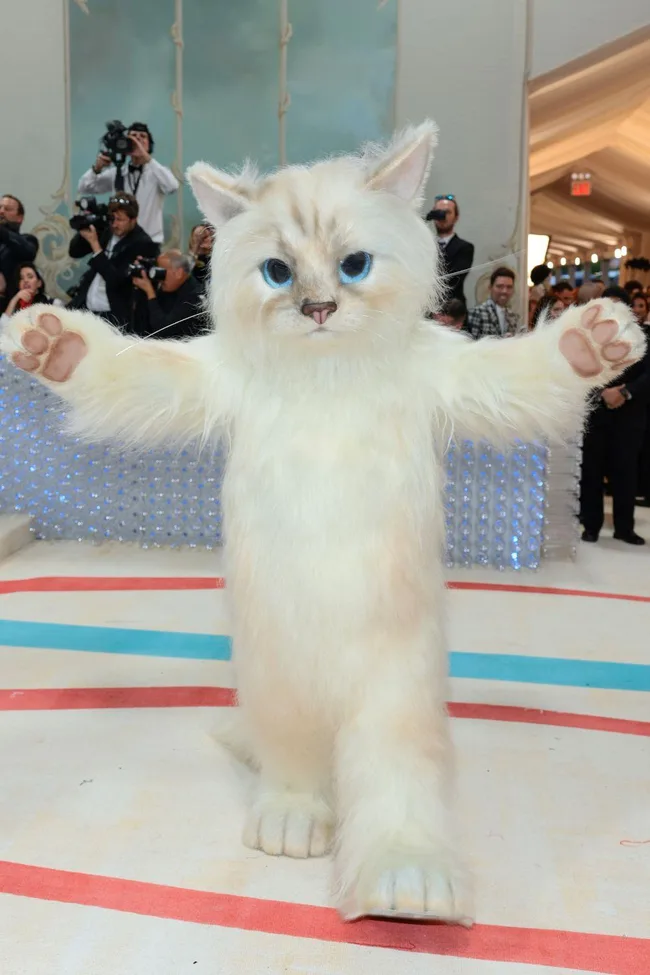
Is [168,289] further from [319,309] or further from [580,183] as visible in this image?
[580,183]

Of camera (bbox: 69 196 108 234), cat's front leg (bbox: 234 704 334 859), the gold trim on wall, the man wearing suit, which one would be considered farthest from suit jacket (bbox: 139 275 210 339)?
the gold trim on wall

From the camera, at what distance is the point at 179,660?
2.20 meters

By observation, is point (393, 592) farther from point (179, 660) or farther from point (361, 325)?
point (179, 660)

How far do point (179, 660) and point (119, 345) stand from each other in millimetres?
1051

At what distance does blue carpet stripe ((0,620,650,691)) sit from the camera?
6.92 ft

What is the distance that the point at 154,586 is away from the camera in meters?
2.81

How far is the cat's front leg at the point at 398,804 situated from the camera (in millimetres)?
1156

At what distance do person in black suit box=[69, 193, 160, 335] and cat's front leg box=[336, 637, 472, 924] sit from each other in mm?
2328

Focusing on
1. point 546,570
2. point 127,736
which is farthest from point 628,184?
point 127,736

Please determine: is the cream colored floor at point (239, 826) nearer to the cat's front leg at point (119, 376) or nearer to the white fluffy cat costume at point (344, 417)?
the white fluffy cat costume at point (344, 417)

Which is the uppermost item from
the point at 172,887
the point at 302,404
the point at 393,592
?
the point at 302,404

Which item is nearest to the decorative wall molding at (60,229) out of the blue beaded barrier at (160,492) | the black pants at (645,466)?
the blue beaded barrier at (160,492)

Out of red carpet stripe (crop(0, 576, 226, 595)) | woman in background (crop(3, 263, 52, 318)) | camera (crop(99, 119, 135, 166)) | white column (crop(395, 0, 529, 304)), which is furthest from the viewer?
white column (crop(395, 0, 529, 304))

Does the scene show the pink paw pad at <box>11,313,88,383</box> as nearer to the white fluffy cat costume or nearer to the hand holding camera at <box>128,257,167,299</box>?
the white fluffy cat costume
